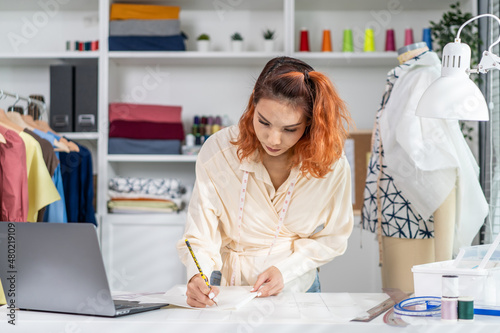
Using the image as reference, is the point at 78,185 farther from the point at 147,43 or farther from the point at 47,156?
the point at 147,43

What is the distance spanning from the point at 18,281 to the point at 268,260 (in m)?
0.66

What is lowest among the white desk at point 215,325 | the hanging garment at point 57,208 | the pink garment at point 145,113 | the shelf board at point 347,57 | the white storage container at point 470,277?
the white desk at point 215,325

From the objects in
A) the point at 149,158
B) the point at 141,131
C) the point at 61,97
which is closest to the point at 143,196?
the point at 149,158

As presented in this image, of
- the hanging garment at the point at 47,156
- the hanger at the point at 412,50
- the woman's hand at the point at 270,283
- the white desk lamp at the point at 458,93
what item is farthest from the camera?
the hanging garment at the point at 47,156

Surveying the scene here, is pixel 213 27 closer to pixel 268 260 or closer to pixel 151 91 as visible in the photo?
pixel 151 91

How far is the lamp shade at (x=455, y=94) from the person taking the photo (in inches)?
46.4

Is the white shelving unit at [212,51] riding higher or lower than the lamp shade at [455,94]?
higher

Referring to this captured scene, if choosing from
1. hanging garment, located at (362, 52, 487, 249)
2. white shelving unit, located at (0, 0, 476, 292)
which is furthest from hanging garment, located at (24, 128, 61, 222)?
hanging garment, located at (362, 52, 487, 249)

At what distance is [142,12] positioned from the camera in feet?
10.2

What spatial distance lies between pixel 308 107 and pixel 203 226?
1.38 ft

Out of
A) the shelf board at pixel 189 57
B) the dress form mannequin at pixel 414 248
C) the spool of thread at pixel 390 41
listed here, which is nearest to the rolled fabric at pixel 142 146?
the shelf board at pixel 189 57

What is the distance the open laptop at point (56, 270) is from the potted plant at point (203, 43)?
7.18ft

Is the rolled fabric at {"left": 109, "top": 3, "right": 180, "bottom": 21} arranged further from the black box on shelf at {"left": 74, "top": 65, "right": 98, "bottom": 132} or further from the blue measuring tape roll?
the blue measuring tape roll

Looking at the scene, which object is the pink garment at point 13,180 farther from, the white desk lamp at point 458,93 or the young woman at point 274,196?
the white desk lamp at point 458,93
